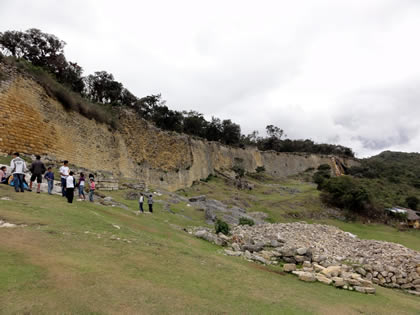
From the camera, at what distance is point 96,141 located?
2286cm

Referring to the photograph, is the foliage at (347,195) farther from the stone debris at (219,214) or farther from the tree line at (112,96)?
the tree line at (112,96)

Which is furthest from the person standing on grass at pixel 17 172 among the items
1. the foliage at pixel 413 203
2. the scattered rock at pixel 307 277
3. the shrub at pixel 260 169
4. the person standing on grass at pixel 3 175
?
the shrub at pixel 260 169

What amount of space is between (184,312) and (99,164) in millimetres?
20907

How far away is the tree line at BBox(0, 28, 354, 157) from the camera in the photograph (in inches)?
937

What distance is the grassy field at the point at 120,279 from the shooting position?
3936mm

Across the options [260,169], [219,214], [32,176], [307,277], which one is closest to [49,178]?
[32,176]

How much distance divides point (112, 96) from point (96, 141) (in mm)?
17398

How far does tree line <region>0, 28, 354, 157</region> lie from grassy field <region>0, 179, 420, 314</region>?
52.6ft

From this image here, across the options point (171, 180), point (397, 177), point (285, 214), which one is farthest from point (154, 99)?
point (397, 177)

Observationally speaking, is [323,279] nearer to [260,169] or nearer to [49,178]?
[49,178]

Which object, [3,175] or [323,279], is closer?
[323,279]

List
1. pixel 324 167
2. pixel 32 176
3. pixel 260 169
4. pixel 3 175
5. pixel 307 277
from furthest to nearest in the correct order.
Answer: pixel 324 167
pixel 260 169
pixel 32 176
pixel 3 175
pixel 307 277

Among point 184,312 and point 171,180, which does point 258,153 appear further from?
point 184,312

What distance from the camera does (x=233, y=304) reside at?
4.90 meters
